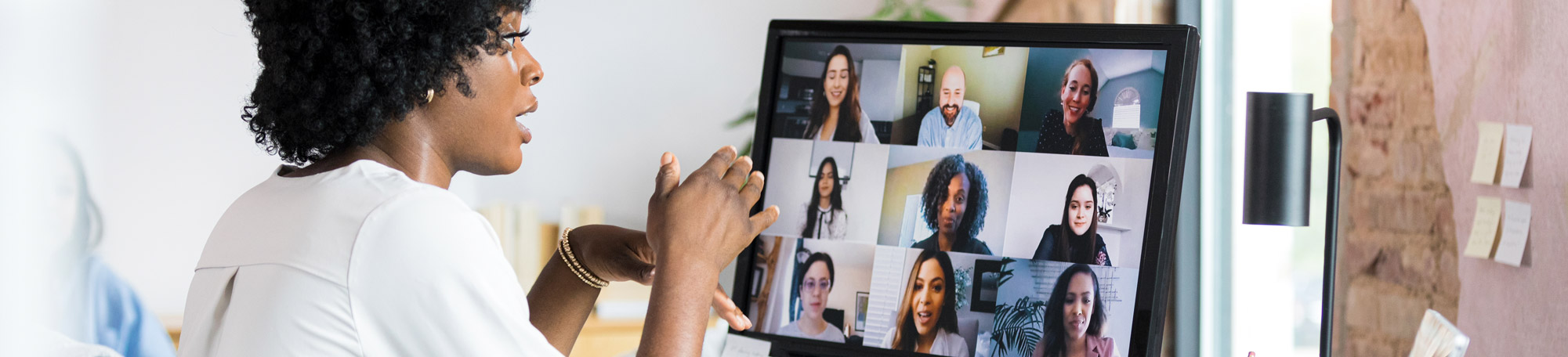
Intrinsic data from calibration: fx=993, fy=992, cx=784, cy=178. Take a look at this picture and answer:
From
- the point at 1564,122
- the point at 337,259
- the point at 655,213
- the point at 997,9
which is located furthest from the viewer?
the point at 997,9

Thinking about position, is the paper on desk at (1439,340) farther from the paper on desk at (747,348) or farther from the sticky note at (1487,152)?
the paper on desk at (747,348)

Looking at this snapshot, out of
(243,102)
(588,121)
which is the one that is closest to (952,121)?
(588,121)

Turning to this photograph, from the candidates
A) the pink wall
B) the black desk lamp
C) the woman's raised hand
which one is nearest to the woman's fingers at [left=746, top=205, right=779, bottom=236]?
the woman's raised hand

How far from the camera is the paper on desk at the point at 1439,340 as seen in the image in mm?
1027

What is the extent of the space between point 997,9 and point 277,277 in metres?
1.86

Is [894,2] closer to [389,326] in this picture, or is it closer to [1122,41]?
[1122,41]

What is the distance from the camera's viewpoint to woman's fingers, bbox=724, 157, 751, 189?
93cm

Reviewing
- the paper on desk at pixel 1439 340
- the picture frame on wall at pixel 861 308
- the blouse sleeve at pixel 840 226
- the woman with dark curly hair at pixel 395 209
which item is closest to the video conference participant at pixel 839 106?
the blouse sleeve at pixel 840 226

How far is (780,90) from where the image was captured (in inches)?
58.0

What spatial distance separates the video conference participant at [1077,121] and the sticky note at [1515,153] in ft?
1.80

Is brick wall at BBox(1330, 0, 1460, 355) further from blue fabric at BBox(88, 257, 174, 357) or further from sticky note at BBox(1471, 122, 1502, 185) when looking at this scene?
blue fabric at BBox(88, 257, 174, 357)

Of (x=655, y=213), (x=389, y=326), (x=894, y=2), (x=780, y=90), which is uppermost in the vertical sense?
(x=894, y=2)

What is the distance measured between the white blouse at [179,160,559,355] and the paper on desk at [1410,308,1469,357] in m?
0.92

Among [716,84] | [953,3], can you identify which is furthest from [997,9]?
[716,84]
